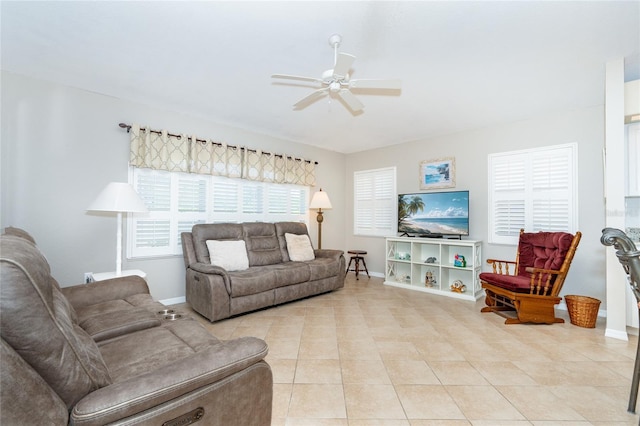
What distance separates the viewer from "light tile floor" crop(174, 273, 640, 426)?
5.71ft

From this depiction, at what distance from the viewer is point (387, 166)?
5.55 meters

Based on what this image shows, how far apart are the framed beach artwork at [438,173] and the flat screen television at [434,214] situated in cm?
30

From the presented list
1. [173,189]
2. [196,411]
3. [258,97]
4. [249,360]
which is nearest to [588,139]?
[258,97]

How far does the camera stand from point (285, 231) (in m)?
4.71

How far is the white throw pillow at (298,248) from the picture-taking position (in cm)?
449

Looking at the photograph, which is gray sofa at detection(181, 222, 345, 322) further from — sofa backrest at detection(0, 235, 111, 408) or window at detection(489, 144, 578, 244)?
window at detection(489, 144, 578, 244)

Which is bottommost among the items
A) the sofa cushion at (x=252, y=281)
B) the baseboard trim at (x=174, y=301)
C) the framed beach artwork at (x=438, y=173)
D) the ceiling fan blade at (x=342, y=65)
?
the baseboard trim at (x=174, y=301)

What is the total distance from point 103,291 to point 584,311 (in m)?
4.65

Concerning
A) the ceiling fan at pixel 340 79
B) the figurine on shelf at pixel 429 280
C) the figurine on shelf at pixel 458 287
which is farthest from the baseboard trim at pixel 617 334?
the ceiling fan at pixel 340 79

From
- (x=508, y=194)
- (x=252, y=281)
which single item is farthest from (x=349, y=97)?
(x=508, y=194)

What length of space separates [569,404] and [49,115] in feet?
16.6

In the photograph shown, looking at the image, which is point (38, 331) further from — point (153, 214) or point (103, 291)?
point (153, 214)

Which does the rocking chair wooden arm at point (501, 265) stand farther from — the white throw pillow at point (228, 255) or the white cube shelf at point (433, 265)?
the white throw pillow at point (228, 255)

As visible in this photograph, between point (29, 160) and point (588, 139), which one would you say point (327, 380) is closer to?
point (29, 160)
